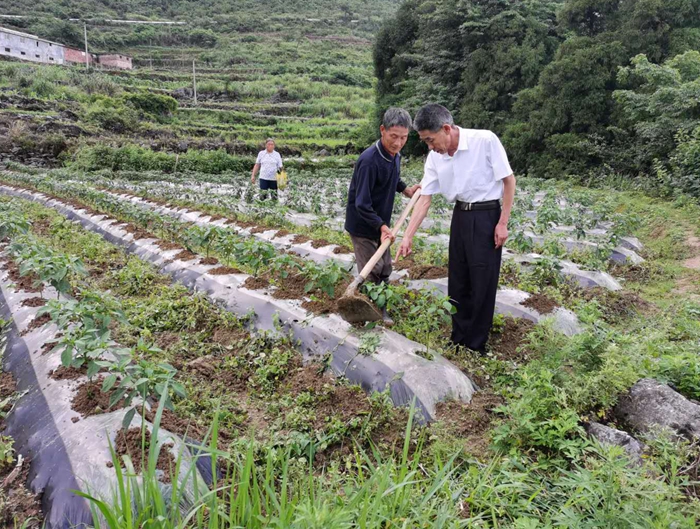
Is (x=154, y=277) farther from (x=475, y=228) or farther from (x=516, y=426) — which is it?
(x=516, y=426)

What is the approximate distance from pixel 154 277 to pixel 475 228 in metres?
3.57

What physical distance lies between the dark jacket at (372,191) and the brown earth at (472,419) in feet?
4.38

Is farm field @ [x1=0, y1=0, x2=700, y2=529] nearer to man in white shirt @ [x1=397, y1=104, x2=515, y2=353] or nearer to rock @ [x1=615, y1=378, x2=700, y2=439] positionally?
rock @ [x1=615, y1=378, x2=700, y2=439]

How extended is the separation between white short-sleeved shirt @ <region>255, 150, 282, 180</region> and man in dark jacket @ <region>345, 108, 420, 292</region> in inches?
209

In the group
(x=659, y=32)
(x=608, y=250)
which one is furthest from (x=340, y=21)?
(x=608, y=250)

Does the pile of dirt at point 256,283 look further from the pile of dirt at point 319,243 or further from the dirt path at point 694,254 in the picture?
the dirt path at point 694,254

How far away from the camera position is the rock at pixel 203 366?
3174 millimetres

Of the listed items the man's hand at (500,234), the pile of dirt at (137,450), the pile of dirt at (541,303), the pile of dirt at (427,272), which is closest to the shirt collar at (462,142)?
the man's hand at (500,234)

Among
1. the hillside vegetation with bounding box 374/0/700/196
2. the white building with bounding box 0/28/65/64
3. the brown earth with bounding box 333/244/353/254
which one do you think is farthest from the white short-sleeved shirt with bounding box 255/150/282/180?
the white building with bounding box 0/28/65/64

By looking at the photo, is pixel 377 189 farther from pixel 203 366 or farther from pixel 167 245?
pixel 167 245

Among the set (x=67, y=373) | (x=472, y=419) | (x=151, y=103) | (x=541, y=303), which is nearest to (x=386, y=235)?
(x=472, y=419)

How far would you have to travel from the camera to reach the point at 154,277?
4965 millimetres

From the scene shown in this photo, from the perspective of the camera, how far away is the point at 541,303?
12.2ft

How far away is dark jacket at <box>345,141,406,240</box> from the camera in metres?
3.28
